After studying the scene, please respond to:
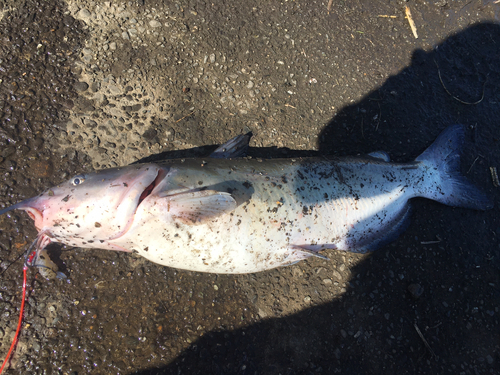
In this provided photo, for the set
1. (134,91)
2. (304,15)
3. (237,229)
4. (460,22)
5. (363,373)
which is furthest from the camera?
(460,22)

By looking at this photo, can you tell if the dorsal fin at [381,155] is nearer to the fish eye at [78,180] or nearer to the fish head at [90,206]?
the fish head at [90,206]

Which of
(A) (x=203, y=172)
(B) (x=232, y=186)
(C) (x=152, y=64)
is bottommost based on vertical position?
(B) (x=232, y=186)

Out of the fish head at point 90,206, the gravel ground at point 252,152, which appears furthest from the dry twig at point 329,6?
the fish head at point 90,206

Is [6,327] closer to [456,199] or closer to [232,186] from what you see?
[232,186]

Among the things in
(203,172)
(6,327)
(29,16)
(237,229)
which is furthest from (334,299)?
(29,16)

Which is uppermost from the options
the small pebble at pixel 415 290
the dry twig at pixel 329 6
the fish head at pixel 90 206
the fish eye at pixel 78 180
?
the dry twig at pixel 329 6

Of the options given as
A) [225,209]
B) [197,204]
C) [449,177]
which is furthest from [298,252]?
[449,177]
